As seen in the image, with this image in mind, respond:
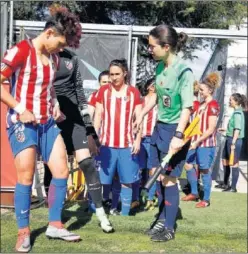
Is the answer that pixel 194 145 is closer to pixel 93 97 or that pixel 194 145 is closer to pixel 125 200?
pixel 125 200

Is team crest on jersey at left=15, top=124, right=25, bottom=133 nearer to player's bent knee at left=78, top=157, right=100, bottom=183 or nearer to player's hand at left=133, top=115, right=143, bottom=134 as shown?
player's bent knee at left=78, top=157, right=100, bottom=183

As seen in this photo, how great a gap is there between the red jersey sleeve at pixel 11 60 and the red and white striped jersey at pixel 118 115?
1852 mm

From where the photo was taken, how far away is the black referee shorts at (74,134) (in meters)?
4.23

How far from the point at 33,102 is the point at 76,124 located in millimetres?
875

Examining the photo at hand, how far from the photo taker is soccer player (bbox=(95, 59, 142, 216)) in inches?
198

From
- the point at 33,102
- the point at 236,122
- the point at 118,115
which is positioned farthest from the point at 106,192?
the point at 33,102

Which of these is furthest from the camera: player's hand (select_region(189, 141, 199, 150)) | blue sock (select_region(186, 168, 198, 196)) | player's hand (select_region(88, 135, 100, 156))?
blue sock (select_region(186, 168, 198, 196))

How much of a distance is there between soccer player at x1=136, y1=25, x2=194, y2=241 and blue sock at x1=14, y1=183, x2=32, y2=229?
108 cm

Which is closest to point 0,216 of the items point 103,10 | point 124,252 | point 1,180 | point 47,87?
point 1,180

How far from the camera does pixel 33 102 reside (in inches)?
135

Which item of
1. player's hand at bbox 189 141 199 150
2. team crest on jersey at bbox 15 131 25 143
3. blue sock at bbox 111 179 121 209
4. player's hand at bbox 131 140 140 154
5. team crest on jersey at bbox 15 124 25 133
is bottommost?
blue sock at bbox 111 179 121 209

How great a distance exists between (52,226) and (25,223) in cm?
36

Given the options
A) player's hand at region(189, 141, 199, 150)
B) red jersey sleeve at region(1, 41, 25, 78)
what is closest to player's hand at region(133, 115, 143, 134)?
player's hand at region(189, 141, 199, 150)

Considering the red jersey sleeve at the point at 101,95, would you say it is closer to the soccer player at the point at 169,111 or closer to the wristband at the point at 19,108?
the soccer player at the point at 169,111
